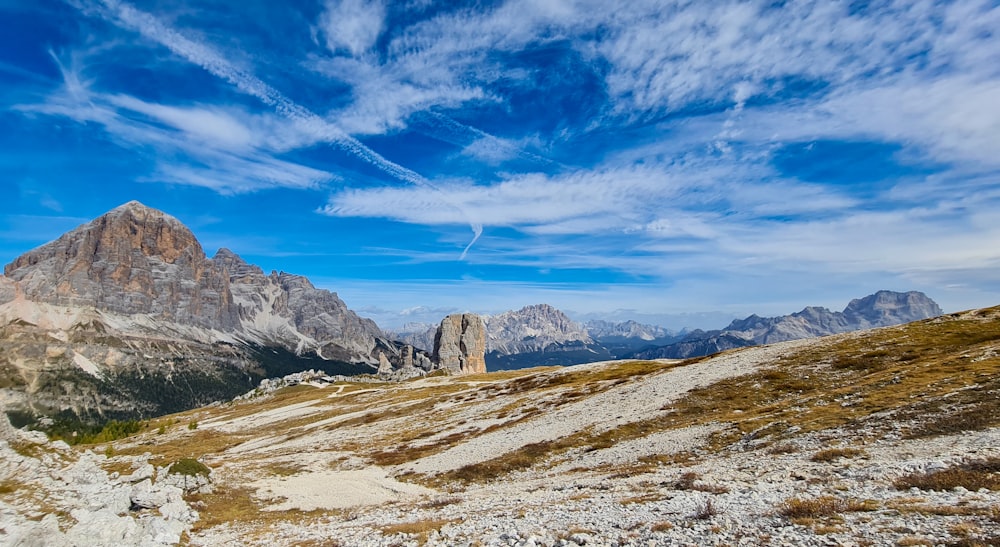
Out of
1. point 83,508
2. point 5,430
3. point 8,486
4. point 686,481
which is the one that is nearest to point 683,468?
point 686,481

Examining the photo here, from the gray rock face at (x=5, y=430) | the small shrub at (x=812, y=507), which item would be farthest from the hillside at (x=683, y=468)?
the gray rock face at (x=5, y=430)

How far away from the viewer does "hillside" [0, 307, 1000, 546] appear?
1905 cm

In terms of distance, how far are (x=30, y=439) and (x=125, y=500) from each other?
1314 cm

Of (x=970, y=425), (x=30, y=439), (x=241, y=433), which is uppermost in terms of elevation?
(x=30, y=439)

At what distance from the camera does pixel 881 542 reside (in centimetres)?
1462

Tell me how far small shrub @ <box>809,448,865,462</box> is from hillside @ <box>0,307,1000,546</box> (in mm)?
150

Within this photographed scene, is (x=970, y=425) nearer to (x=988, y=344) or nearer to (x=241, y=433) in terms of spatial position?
(x=988, y=344)

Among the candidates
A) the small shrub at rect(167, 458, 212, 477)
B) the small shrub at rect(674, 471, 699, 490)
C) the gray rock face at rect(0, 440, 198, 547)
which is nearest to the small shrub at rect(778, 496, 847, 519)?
the small shrub at rect(674, 471, 699, 490)

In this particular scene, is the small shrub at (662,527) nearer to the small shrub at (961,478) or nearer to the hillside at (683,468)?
the hillside at (683,468)

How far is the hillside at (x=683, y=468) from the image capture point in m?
19.0

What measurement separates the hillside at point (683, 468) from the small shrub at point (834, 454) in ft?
0.49

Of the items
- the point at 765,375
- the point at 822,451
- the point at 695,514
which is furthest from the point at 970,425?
the point at 765,375

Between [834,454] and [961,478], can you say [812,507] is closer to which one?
[961,478]

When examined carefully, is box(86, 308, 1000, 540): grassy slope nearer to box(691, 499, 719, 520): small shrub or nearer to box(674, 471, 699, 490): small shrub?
box(674, 471, 699, 490): small shrub
